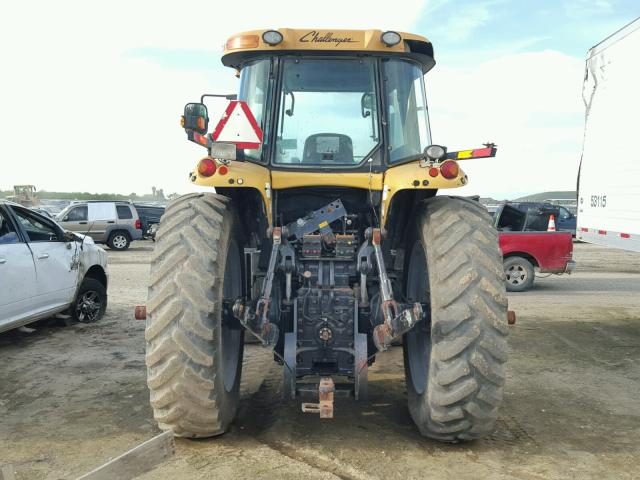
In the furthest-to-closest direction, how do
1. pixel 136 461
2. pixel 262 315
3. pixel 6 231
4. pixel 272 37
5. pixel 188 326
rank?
pixel 6 231
pixel 272 37
pixel 262 315
pixel 188 326
pixel 136 461

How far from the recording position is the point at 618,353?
7.39 metres

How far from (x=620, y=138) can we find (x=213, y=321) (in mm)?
6641

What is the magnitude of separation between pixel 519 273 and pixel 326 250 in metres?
8.70

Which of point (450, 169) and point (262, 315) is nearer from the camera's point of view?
point (262, 315)

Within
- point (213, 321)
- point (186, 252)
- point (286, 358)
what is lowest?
point (286, 358)

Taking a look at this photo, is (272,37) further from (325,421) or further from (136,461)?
(136,461)

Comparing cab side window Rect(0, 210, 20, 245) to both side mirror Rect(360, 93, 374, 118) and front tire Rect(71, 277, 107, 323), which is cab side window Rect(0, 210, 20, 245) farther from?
side mirror Rect(360, 93, 374, 118)

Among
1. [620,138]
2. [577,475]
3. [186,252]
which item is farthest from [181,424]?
[620,138]

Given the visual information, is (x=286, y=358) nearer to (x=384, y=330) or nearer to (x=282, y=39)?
(x=384, y=330)

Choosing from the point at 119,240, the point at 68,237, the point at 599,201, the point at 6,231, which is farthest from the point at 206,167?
the point at 119,240

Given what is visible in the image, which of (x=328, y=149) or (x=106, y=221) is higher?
(x=328, y=149)

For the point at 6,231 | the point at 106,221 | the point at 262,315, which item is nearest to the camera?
the point at 262,315

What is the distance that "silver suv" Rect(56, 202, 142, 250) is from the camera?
21.5m

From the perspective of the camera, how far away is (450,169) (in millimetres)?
4316
